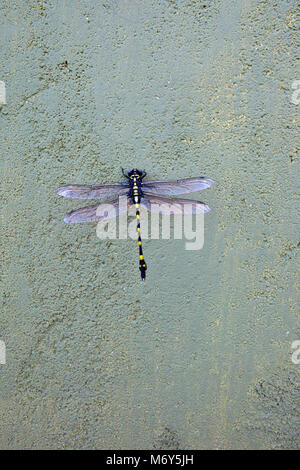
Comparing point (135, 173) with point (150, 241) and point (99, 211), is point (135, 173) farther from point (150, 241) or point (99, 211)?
point (150, 241)

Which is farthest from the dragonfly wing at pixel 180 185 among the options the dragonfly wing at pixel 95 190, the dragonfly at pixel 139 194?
the dragonfly wing at pixel 95 190

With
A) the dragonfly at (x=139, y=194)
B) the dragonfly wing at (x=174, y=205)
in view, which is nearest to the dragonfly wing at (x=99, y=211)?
the dragonfly at (x=139, y=194)

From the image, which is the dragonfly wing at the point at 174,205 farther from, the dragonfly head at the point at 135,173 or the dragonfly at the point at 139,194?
the dragonfly head at the point at 135,173

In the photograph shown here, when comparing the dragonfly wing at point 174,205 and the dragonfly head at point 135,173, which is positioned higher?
the dragonfly head at point 135,173

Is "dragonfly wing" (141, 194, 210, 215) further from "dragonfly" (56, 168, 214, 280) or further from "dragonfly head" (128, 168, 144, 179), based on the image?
"dragonfly head" (128, 168, 144, 179)
